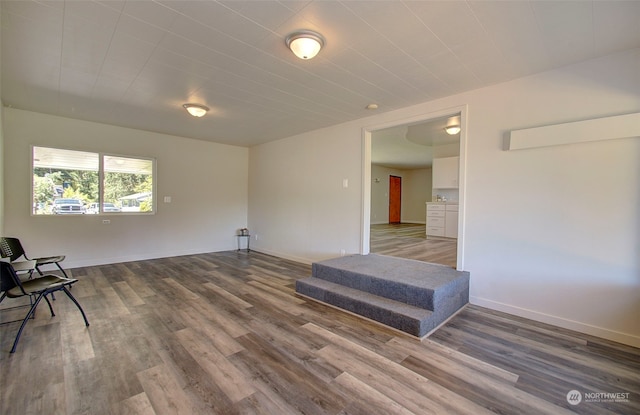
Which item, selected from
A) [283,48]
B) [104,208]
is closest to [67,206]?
[104,208]

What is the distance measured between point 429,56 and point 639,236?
2.47 m

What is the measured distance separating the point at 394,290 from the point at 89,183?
18.6ft

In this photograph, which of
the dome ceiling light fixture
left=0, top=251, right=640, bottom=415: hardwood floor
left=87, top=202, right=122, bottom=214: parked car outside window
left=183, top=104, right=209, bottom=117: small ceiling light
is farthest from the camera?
left=87, top=202, right=122, bottom=214: parked car outside window

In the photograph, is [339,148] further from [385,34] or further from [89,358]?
[89,358]

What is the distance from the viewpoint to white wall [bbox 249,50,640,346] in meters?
2.49

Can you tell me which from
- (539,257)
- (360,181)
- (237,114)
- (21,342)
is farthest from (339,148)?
(21,342)

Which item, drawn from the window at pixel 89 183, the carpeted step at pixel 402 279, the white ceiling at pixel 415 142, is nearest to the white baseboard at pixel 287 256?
the carpeted step at pixel 402 279

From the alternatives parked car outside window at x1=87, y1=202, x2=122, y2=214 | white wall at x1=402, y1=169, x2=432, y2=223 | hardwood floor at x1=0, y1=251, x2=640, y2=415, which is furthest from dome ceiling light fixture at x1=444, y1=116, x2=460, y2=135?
white wall at x1=402, y1=169, x2=432, y2=223

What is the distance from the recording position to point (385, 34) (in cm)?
229

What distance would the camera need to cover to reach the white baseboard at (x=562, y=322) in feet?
8.08

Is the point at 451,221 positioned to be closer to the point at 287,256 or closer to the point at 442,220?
the point at 442,220

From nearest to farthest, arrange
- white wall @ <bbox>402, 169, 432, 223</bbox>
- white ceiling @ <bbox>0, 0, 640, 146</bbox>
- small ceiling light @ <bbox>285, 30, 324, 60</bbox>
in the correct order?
white ceiling @ <bbox>0, 0, 640, 146</bbox>, small ceiling light @ <bbox>285, 30, 324, 60</bbox>, white wall @ <bbox>402, 169, 432, 223</bbox>

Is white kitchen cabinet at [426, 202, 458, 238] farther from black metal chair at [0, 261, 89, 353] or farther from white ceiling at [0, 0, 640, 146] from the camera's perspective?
black metal chair at [0, 261, 89, 353]

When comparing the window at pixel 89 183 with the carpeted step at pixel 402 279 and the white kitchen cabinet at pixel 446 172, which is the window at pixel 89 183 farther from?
the white kitchen cabinet at pixel 446 172
